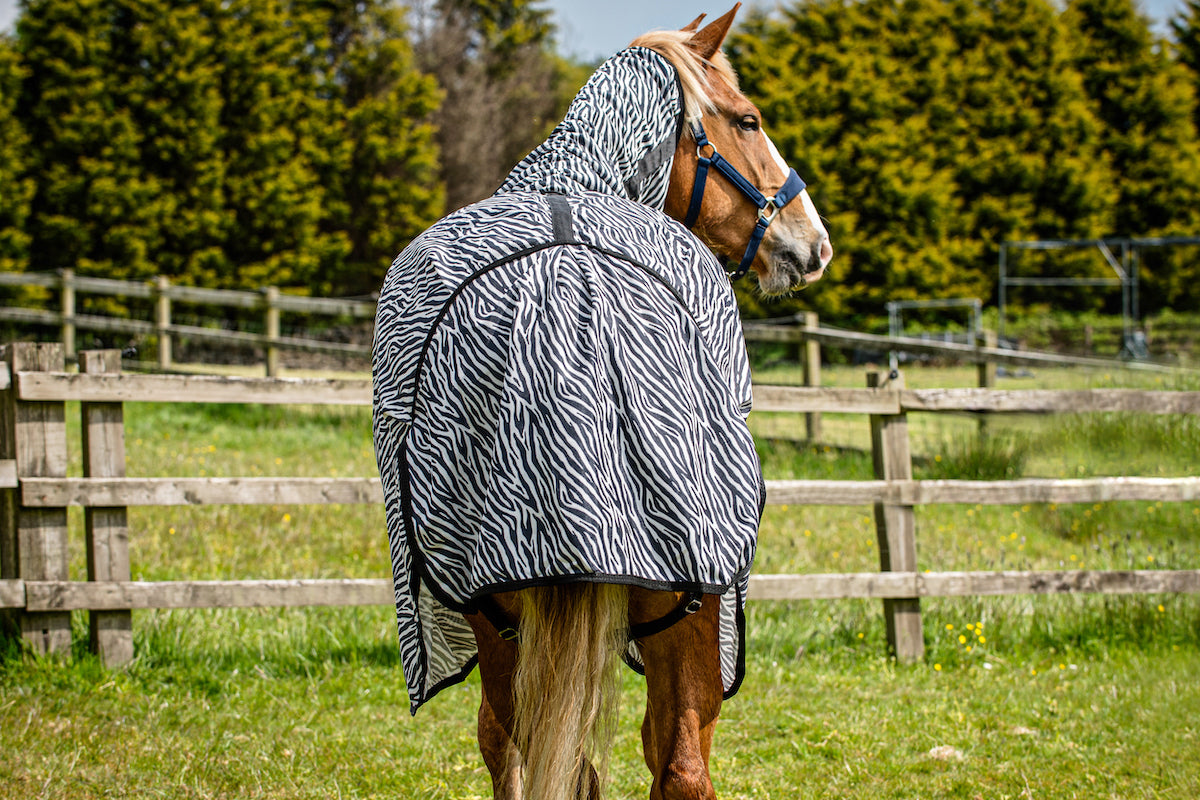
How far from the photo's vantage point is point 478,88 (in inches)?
855

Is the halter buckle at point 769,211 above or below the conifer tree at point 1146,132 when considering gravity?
below

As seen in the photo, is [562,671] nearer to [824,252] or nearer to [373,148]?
[824,252]

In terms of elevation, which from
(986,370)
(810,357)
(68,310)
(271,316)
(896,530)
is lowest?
(896,530)

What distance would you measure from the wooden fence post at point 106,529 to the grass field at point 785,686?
0.36ft

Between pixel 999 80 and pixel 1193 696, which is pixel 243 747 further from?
pixel 999 80

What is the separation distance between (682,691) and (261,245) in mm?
17916

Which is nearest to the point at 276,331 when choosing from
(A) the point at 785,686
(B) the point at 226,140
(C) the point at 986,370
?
(C) the point at 986,370

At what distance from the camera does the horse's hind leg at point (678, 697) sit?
1.45 metres

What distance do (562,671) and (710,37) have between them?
1.51 metres

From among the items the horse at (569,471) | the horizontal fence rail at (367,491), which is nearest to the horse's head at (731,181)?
the horse at (569,471)

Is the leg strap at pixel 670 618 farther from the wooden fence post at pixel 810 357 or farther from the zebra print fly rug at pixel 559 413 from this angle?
the wooden fence post at pixel 810 357

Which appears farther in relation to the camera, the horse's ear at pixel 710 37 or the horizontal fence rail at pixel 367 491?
the horizontal fence rail at pixel 367 491

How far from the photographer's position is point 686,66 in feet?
6.69

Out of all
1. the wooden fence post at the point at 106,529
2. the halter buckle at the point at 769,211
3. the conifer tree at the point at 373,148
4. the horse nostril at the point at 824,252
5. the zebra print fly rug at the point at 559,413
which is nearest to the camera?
the zebra print fly rug at the point at 559,413
